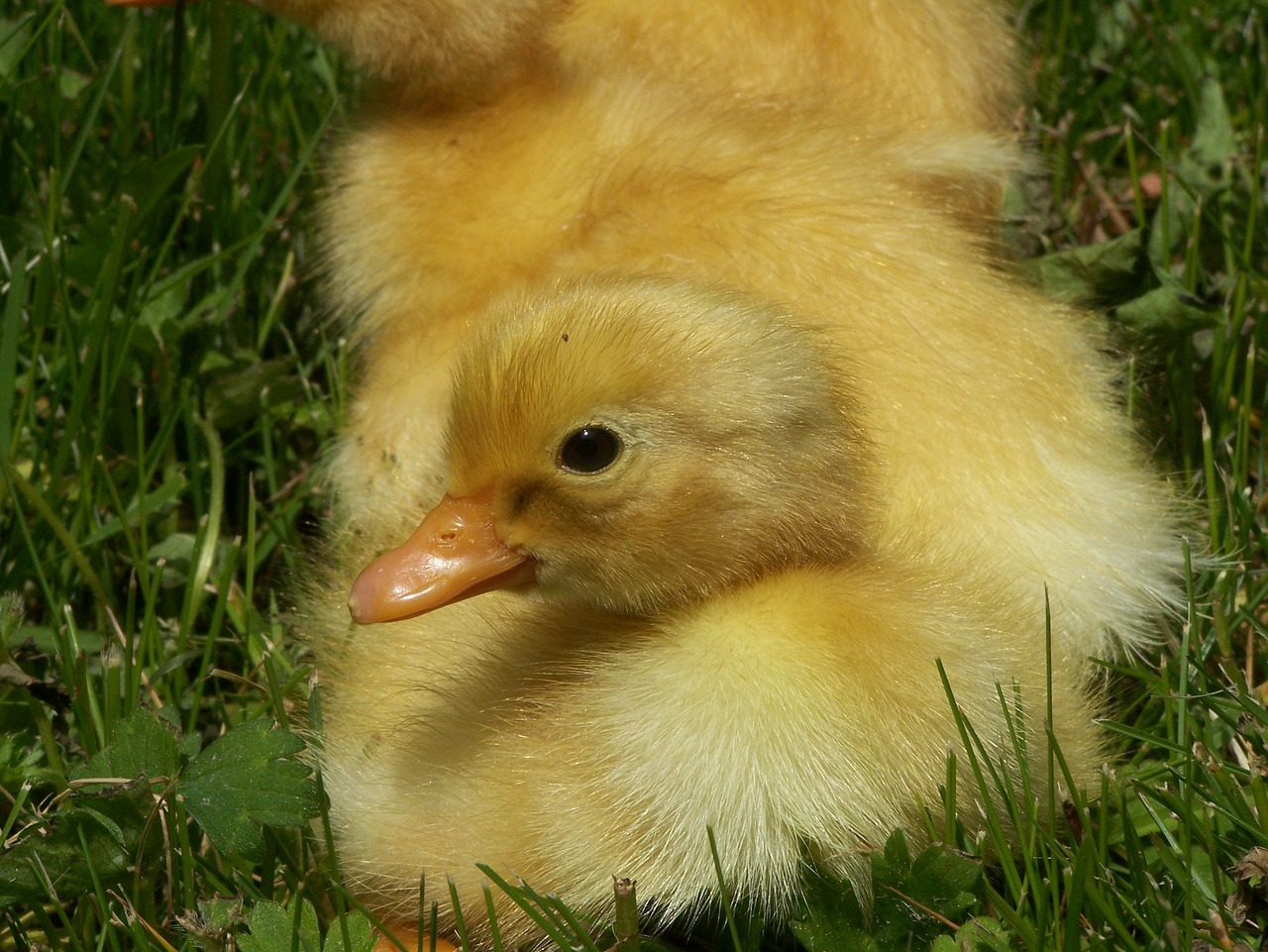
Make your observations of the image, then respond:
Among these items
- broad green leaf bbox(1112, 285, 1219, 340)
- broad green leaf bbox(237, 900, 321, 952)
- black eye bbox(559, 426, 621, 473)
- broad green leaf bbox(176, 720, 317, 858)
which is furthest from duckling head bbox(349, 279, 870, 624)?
broad green leaf bbox(1112, 285, 1219, 340)

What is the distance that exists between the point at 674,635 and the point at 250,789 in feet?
1.51

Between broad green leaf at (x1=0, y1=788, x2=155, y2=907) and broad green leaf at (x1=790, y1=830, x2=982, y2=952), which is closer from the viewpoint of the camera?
broad green leaf at (x1=790, y1=830, x2=982, y2=952)

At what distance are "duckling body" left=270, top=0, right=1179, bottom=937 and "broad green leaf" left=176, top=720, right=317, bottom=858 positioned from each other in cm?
10

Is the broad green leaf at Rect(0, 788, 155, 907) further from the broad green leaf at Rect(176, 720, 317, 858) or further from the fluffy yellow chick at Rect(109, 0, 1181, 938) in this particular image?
the fluffy yellow chick at Rect(109, 0, 1181, 938)

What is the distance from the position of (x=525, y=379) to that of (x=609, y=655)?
309 mm

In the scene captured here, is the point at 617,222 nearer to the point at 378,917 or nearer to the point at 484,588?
the point at 484,588

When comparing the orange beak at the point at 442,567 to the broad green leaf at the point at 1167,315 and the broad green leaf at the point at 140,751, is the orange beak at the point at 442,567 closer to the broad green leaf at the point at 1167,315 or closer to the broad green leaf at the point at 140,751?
Result: the broad green leaf at the point at 140,751

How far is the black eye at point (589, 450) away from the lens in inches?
58.1

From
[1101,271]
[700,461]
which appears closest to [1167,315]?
[1101,271]

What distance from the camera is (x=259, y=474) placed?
7.88 feet

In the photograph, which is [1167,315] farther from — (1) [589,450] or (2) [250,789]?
(2) [250,789]

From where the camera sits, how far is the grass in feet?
5.00

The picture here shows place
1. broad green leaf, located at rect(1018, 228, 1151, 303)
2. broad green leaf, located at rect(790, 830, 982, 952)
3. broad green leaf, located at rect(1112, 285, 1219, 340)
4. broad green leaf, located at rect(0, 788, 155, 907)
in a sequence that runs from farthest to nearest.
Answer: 1. broad green leaf, located at rect(1018, 228, 1151, 303)
2. broad green leaf, located at rect(1112, 285, 1219, 340)
3. broad green leaf, located at rect(0, 788, 155, 907)
4. broad green leaf, located at rect(790, 830, 982, 952)

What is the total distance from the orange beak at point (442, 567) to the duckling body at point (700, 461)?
0.02 m
